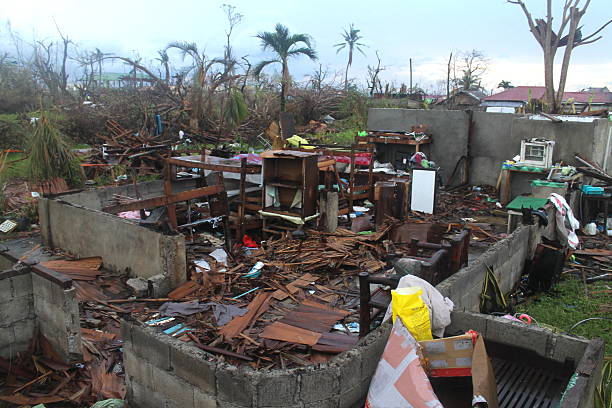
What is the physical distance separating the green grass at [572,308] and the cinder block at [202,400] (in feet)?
17.7

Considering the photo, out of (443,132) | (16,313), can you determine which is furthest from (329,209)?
(443,132)

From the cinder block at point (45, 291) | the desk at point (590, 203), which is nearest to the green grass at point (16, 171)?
the cinder block at point (45, 291)

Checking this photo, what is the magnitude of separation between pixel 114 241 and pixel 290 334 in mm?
4910

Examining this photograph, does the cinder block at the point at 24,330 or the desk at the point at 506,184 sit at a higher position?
the desk at the point at 506,184

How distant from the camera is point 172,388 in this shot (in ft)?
16.1

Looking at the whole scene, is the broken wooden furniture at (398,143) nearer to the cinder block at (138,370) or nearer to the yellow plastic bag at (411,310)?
the yellow plastic bag at (411,310)

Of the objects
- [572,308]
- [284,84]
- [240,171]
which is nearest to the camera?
[572,308]

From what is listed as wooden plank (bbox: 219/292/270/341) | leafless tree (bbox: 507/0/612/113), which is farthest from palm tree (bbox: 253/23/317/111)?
wooden plank (bbox: 219/292/270/341)

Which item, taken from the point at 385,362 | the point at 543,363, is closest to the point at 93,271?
the point at 385,362

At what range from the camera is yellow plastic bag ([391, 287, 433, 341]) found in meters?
4.89

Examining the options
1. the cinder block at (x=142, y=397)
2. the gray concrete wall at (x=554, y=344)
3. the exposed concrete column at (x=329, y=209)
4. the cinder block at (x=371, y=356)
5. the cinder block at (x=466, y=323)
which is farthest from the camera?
the exposed concrete column at (x=329, y=209)

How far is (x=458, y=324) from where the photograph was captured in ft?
18.1

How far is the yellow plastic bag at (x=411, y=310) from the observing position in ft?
16.0

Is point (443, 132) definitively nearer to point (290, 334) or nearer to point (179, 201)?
point (179, 201)
